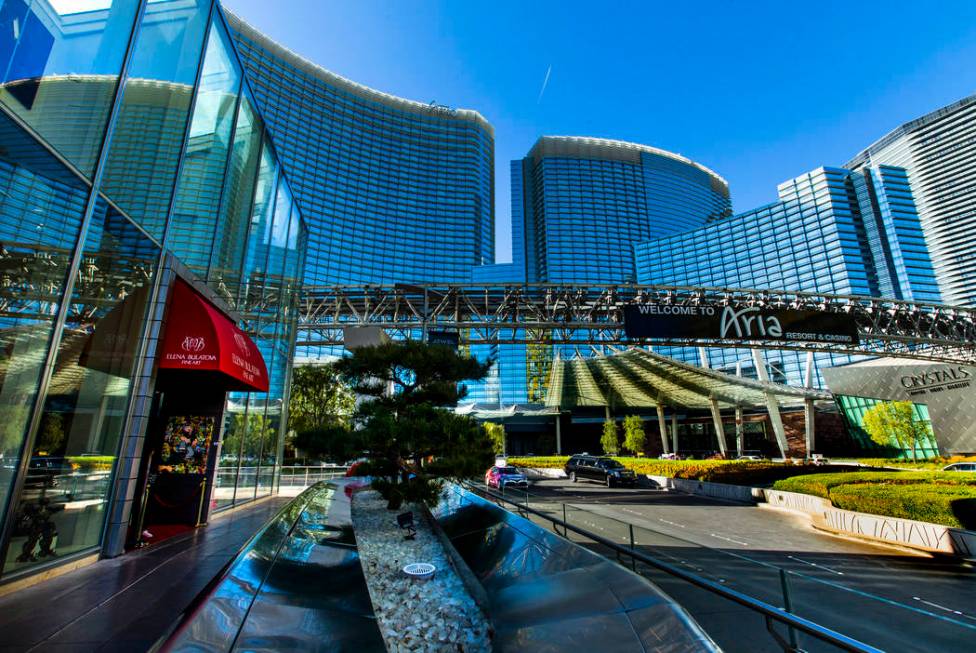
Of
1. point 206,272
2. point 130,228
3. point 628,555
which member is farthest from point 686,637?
point 206,272

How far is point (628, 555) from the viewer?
5238 mm

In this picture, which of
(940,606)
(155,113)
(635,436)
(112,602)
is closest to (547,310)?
(940,606)

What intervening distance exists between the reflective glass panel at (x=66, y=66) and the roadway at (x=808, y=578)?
28.2 feet

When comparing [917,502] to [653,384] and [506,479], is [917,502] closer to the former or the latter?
[506,479]

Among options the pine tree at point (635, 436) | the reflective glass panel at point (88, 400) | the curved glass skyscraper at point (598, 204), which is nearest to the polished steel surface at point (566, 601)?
the reflective glass panel at point (88, 400)

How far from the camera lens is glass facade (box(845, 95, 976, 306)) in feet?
367

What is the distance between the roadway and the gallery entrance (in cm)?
660

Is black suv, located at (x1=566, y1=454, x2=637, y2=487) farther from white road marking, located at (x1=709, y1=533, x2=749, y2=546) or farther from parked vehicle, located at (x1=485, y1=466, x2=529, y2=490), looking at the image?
white road marking, located at (x1=709, y1=533, x2=749, y2=546)

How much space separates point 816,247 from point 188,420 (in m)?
113

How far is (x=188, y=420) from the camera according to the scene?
32.3 ft

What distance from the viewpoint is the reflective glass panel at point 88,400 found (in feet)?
18.2

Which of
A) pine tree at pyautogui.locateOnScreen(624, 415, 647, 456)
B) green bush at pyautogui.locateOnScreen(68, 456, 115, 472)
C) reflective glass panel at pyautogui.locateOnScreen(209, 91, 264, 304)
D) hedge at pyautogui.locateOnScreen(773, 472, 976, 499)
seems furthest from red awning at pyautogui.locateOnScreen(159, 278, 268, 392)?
pine tree at pyautogui.locateOnScreen(624, 415, 647, 456)

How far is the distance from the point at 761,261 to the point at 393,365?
10907 centimetres

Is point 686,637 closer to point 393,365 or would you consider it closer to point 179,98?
point 393,365
